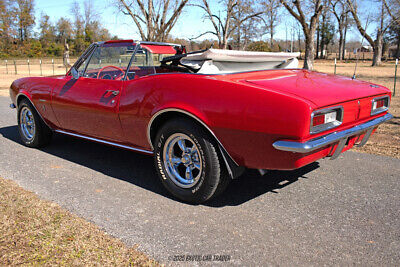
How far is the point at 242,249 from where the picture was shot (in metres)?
2.50

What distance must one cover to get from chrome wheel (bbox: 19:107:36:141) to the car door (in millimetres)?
855

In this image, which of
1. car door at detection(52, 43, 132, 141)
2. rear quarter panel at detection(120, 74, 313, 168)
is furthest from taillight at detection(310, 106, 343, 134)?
car door at detection(52, 43, 132, 141)

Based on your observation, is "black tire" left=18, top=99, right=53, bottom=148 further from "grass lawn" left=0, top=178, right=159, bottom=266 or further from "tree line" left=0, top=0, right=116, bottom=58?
"tree line" left=0, top=0, right=116, bottom=58

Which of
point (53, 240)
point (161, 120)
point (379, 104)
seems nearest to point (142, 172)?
point (161, 120)

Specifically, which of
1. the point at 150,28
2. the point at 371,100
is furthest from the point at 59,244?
the point at 150,28

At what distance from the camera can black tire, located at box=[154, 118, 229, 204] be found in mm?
3025

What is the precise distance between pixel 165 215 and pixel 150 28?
64.4 feet

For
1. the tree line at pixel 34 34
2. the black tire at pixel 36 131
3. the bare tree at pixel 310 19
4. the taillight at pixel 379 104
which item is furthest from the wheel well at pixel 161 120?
the tree line at pixel 34 34

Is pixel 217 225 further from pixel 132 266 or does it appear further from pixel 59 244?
pixel 59 244

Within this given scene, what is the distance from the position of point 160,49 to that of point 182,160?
1651mm

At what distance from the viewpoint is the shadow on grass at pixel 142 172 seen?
11.6 feet

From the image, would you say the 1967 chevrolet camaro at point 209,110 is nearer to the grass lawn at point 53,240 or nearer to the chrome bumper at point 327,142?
the chrome bumper at point 327,142

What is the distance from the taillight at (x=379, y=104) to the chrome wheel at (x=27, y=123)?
14.6 ft

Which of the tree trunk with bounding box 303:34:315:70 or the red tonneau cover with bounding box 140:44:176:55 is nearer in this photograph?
the red tonneau cover with bounding box 140:44:176:55
